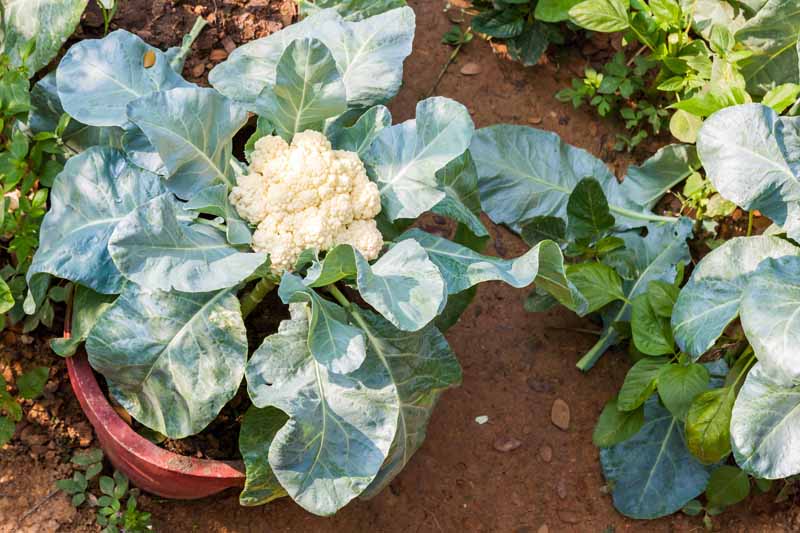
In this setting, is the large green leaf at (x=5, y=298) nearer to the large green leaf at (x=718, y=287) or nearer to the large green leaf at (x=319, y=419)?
the large green leaf at (x=319, y=419)

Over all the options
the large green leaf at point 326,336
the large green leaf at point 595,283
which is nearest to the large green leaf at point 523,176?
the large green leaf at point 595,283

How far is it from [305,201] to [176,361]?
19.1 inches

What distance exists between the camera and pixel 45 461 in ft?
8.04

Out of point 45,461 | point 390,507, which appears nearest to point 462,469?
point 390,507

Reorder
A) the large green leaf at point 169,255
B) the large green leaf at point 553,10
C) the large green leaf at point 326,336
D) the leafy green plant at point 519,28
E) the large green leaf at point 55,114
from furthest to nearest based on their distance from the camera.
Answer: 1. the leafy green plant at point 519,28
2. the large green leaf at point 553,10
3. the large green leaf at point 55,114
4. the large green leaf at point 326,336
5. the large green leaf at point 169,255

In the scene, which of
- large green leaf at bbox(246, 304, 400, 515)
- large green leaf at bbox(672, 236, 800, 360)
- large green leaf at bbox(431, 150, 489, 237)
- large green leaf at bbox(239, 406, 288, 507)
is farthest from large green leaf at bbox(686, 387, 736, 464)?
large green leaf at bbox(239, 406, 288, 507)

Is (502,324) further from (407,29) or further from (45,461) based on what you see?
(45,461)

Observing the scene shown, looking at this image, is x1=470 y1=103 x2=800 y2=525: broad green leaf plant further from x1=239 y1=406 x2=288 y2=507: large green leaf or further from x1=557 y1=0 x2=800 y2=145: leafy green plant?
x1=239 y1=406 x2=288 y2=507: large green leaf

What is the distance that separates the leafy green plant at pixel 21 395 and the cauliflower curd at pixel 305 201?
70 cm

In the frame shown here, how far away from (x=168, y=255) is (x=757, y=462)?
1638mm

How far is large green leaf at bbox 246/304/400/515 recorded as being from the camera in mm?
2059

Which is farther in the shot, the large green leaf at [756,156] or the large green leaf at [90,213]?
the large green leaf at [756,156]

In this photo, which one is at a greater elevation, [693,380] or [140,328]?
[140,328]

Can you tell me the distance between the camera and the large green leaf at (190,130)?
2.01m
